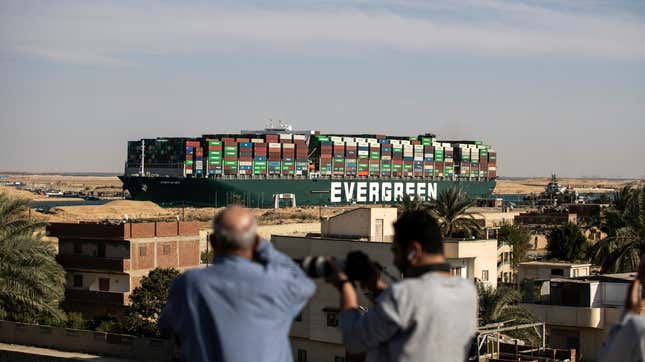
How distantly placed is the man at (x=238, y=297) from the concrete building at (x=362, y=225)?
25171 mm

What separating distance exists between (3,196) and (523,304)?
14495 millimetres

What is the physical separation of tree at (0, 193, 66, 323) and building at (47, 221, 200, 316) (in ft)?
10.9

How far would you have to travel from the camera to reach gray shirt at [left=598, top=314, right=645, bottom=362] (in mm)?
4098

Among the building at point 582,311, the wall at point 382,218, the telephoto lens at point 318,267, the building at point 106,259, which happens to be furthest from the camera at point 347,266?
the building at point 106,259

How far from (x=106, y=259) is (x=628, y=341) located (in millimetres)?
31376

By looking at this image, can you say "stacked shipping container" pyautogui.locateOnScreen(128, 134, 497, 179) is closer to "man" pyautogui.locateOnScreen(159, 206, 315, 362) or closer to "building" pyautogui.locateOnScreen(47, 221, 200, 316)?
"building" pyautogui.locateOnScreen(47, 221, 200, 316)

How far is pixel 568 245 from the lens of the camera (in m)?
46.8

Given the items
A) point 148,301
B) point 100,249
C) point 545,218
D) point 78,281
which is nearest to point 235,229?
point 148,301

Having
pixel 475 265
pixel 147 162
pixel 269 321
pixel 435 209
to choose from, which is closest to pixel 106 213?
pixel 147 162

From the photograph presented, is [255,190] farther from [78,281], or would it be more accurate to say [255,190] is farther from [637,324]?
[637,324]

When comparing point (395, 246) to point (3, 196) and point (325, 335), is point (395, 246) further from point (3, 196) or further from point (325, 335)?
point (3, 196)

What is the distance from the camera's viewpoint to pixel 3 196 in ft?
101

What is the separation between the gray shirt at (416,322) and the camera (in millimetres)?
3744

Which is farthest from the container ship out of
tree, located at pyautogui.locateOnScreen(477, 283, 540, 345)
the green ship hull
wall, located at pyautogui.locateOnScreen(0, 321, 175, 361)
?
tree, located at pyautogui.locateOnScreen(477, 283, 540, 345)
